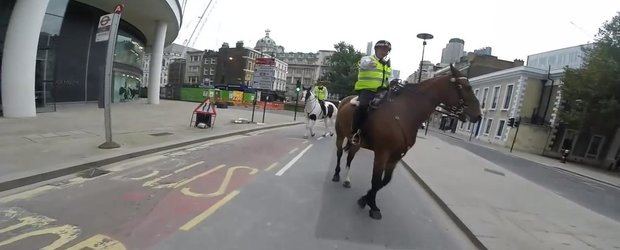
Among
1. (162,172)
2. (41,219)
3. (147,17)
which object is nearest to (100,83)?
(147,17)

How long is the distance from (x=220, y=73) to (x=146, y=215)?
93.1m

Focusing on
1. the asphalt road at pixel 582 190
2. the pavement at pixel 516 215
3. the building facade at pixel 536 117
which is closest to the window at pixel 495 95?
the building facade at pixel 536 117

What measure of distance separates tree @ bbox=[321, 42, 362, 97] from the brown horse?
58.6 metres

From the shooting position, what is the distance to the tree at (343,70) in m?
65.1

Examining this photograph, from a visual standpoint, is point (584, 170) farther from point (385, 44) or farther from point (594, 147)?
point (385, 44)

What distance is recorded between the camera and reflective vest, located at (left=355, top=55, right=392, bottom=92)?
574cm

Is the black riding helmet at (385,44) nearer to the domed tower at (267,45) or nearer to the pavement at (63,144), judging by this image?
the pavement at (63,144)

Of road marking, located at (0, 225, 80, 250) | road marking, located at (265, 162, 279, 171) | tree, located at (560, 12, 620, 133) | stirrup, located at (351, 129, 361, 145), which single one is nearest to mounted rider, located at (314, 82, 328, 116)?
road marking, located at (265, 162, 279, 171)

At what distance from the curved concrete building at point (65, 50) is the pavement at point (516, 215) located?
12448mm

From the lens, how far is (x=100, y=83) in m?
21.5

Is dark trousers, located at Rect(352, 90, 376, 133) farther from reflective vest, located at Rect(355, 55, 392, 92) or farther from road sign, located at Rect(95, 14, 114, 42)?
road sign, located at Rect(95, 14, 114, 42)

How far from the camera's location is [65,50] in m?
18.1

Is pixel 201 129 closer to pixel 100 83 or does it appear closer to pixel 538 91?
pixel 100 83

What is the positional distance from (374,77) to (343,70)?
62.4m
